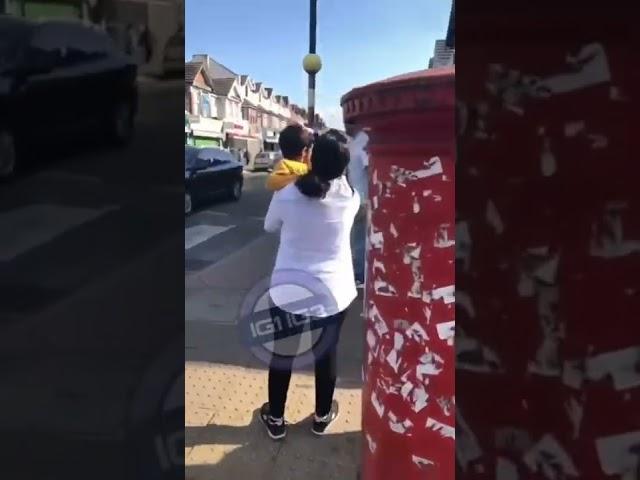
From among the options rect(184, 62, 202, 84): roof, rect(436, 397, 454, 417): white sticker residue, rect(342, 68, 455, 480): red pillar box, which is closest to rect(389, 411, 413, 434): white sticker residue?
rect(342, 68, 455, 480): red pillar box

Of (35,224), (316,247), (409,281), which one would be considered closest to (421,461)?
(409,281)

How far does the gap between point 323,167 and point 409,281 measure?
2.47ft

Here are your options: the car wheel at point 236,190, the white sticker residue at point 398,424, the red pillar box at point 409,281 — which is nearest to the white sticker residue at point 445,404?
the red pillar box at point 409,281

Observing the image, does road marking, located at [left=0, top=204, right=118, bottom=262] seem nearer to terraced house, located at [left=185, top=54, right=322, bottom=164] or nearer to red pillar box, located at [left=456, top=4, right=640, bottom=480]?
terraced house, located at [left=185, top=54, right=322, bottom=164]

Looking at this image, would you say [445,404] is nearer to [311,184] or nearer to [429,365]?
[429,365]

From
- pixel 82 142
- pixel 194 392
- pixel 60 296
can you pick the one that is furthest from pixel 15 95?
pixel 194 392

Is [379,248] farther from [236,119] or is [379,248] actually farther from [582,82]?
[582,82]

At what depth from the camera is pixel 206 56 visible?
1162 mm

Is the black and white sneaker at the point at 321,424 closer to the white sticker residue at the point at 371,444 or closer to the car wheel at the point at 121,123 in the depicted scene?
the white sticker residue at the point at 371,444

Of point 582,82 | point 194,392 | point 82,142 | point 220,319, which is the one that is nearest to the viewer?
point 582,82

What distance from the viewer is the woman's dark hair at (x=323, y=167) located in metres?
2.26

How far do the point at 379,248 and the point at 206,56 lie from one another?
0.83m

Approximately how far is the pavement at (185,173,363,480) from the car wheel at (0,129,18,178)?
99 centimetres

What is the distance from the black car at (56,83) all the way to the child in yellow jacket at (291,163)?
1.37 m
